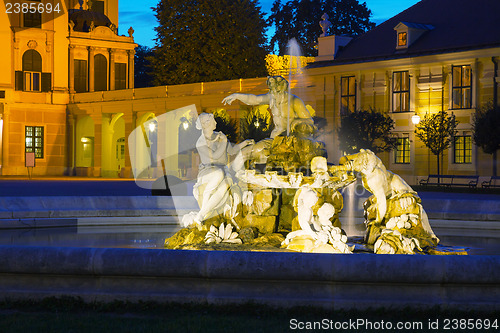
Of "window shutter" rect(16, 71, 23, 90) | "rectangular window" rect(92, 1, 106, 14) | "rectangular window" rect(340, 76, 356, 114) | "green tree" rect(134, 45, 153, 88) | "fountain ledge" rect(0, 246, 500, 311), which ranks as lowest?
"fountain ledge" rect(0, 246, 500, 311)

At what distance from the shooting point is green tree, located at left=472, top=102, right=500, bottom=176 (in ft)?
105

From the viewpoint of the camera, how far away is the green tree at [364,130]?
37.0 m

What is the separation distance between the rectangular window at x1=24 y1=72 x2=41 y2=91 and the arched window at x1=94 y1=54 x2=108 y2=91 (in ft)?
14.0

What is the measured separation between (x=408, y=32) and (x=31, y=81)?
2756 cm

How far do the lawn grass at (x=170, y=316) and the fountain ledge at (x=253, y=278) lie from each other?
0.06m

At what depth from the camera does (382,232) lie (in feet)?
33.6

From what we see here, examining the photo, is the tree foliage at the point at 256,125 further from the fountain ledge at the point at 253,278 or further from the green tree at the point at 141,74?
the green tree at the point at 141,74

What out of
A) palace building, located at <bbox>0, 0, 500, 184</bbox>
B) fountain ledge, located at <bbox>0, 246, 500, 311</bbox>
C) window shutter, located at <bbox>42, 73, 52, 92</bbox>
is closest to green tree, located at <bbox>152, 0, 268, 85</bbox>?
palace building, located at <bbox>0, 0, 500, 184</bbox>

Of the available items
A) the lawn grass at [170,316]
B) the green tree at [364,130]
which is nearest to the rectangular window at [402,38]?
the green tree at [364,130]

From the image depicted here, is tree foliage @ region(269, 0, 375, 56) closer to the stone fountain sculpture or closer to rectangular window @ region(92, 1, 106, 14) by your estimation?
rectangular window @ region(92, 1, 106, 14)

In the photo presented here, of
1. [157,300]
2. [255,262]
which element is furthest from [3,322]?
[255,262]

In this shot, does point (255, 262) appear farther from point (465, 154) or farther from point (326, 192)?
point (465, 154)

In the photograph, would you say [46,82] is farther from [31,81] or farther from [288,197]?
[288,197]

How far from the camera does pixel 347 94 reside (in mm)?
41531
